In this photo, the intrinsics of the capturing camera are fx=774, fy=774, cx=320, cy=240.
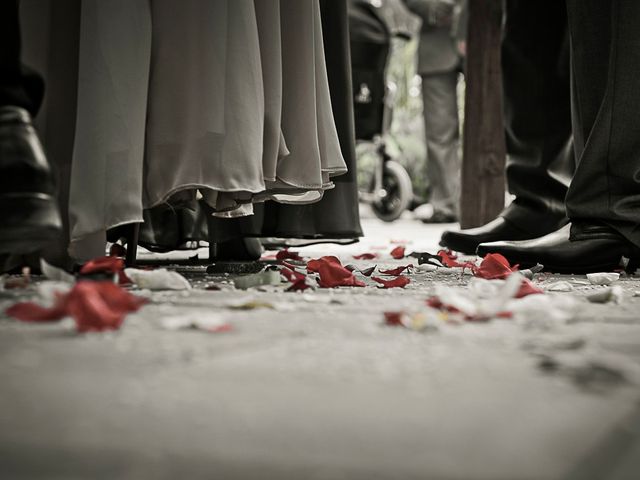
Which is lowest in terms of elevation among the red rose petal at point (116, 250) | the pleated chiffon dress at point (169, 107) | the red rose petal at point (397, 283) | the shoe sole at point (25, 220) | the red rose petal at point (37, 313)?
the red rose petal at point (397, 283)

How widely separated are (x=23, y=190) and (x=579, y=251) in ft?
3.11

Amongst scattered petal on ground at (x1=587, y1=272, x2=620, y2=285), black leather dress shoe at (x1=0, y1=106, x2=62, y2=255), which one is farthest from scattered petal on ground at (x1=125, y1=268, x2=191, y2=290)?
scattered petal on ground at (x1=587, y1=272, x2=620, y2=285)

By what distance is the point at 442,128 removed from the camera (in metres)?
4.89

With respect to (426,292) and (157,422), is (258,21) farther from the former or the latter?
(157,422)

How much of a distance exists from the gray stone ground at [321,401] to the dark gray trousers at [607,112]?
722 millimetres

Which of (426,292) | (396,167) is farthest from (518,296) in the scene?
(396,167)

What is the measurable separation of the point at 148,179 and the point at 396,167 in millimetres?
4227

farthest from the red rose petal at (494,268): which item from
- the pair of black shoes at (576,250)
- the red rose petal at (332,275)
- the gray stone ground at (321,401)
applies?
the gray stone ground at (321,401)

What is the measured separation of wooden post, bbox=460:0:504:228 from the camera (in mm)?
2754

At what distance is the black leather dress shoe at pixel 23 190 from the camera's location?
81 centimetres

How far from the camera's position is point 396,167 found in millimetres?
5191

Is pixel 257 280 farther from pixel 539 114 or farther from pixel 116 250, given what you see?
pixel 539 114

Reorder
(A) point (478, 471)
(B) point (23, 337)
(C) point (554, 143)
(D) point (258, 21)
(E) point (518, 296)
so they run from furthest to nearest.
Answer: (C) point (554, 143)
(D) point (258, 21)
(E) point (518, 296)
(B) point (23, 337)
(A) point (478, 471)

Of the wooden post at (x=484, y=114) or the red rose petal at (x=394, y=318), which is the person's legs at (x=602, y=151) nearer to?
the red rose petal at (x=394, y=318)
